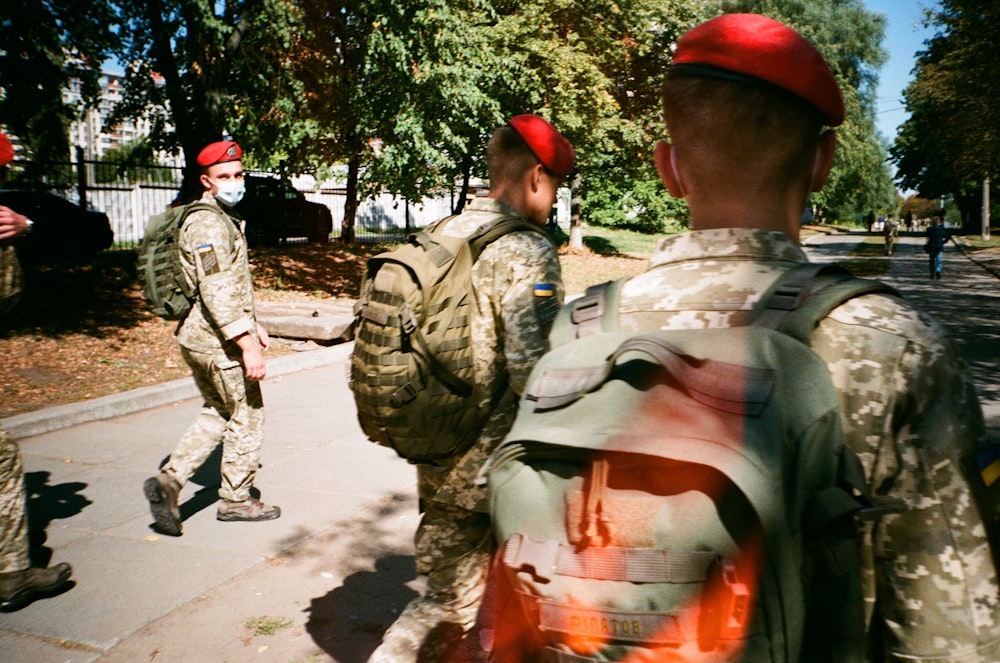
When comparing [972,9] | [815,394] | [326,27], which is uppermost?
[972,9]

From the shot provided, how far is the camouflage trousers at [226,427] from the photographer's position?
468 cm

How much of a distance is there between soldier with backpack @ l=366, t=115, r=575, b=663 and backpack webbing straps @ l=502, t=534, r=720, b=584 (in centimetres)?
128

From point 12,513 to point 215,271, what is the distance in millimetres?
1536

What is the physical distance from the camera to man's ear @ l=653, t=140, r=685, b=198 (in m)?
1.48

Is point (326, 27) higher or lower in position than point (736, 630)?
higher

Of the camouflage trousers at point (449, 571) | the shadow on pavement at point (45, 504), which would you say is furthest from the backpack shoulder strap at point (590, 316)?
the shadow on pavement at point (45, 504)

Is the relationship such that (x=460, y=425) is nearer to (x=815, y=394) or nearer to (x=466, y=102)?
(x=815, y=394)

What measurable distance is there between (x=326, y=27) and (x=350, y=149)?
3.50 m

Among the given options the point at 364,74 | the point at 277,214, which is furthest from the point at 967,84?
the point at 277,214

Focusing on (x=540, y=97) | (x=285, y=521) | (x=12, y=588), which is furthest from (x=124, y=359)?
(x=540, y=97)

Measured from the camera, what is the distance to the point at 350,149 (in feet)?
59.8

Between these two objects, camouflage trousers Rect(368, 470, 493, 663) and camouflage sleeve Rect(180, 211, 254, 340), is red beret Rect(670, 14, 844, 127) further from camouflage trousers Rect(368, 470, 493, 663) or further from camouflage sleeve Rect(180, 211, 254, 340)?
camouflage sleeve Rect(180, 211, 254, 340)

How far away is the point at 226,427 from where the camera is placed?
4754mm

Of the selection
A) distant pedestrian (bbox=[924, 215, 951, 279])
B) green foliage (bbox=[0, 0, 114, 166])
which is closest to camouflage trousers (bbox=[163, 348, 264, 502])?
green foliage (bbox=[0, 0, 114, 166])
